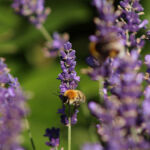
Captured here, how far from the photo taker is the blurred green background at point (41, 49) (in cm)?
283

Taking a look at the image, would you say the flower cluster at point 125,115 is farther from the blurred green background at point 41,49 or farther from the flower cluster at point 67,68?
the blurred green background at point 41,49

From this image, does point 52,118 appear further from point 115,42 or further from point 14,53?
point 115,42

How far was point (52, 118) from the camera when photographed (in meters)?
2.78

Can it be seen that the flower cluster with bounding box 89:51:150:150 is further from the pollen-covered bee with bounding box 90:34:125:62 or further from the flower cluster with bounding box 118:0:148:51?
the flower cluster with bounding box 118:0:148:51

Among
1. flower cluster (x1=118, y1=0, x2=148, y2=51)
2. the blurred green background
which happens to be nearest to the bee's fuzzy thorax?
flower cluster (x1=118, y1=0, x2=148, y2=51)

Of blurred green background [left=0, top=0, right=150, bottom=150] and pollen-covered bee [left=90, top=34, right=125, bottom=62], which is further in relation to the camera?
blurred green background [left=0, top=0, right=150, bottom=150]

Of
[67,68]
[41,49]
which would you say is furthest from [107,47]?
[41,49]

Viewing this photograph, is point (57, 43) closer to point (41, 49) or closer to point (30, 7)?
point (30, 7)

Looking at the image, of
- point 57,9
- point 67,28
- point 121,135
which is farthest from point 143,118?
point 57,9

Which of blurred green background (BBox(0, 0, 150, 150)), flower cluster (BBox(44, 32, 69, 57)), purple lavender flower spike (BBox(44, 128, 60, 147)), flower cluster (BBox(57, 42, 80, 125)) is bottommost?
purple lavender flower spike (BBox(44, 128, 60, 147))

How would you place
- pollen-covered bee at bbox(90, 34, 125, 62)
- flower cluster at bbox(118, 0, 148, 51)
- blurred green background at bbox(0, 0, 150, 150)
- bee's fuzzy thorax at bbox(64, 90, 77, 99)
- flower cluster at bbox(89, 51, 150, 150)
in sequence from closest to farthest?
flower cluster at bbox(89, 51, 150, 150)
pollen-covered bee at bbox(90, 34, 125, 62)
flower cluster at bbox(118, 0, 148, 51)
bee's fuzzy thorax at bbox(64, 90, 77, 99)
blurred green background at bbox(0, 0, 150, 150)

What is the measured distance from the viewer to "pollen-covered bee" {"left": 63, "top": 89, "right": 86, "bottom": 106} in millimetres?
935

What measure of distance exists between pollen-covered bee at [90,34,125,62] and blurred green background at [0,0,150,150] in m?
1.96

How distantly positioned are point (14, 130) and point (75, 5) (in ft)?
9.86
